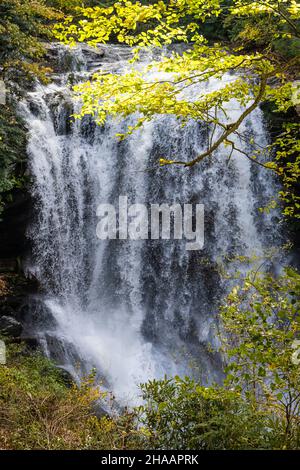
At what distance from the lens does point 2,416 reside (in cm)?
490

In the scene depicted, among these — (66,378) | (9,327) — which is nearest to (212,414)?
(66,378)

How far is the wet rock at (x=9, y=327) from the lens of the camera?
369 inches

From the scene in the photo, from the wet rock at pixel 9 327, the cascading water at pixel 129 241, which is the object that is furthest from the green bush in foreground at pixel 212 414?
the cascading water at pixel 129 241

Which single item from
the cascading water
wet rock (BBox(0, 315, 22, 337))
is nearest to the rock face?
the cascading water

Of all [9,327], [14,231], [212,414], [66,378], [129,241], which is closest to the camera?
[212,414]

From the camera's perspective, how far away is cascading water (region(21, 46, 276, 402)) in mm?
11523

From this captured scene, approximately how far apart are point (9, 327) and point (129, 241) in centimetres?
398

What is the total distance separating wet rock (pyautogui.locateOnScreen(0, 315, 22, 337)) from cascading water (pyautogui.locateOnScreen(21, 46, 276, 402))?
1365 mm

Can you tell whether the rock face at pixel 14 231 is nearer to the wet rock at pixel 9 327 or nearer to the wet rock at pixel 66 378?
the wet rock at pixel 9 327

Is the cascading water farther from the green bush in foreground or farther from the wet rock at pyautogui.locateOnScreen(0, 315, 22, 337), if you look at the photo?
the green bush in foreground

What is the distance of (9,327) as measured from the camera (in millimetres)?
9492

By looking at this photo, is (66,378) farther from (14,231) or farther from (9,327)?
(14,231)

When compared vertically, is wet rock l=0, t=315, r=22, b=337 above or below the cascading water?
below

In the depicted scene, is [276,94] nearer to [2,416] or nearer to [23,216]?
[2,416]
